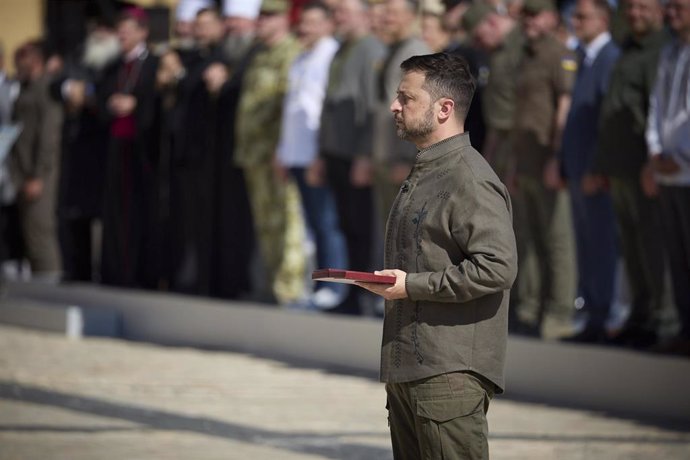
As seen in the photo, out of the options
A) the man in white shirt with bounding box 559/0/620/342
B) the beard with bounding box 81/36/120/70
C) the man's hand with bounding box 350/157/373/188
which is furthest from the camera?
the beard with bounding box 81/36/120/70

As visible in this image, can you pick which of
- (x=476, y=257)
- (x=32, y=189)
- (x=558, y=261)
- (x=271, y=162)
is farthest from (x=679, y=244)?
(x=32, y=189)

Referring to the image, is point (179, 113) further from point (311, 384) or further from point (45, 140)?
point (311, 384)

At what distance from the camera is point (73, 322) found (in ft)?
39.4

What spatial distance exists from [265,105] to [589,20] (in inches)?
117

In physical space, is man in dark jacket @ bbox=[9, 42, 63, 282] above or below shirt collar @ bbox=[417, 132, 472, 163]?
below

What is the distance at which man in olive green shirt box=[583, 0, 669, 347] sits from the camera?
8.23 metres

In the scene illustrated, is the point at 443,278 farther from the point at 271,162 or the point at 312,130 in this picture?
the point at 271,162

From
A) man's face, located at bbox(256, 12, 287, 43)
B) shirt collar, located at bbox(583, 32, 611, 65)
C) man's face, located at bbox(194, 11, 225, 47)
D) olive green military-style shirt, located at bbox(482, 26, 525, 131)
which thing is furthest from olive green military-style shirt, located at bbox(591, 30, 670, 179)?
man's face, located at bbox(194, 11, 225, 47)

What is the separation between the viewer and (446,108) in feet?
13.2

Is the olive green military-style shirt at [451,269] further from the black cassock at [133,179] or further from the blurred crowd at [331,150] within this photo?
the black cassock at [133,179]

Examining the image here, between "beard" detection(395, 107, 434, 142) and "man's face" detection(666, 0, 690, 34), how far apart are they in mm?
4083

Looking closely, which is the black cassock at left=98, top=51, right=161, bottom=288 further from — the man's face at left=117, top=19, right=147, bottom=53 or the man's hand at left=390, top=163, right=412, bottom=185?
the man's hand at left=390, top=163, right=412, bottom=185

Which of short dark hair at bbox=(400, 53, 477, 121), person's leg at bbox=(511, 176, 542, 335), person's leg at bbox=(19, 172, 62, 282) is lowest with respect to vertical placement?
person's leg at bbox=(19, 172, 62, 282)

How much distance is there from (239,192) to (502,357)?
765 centimetres
